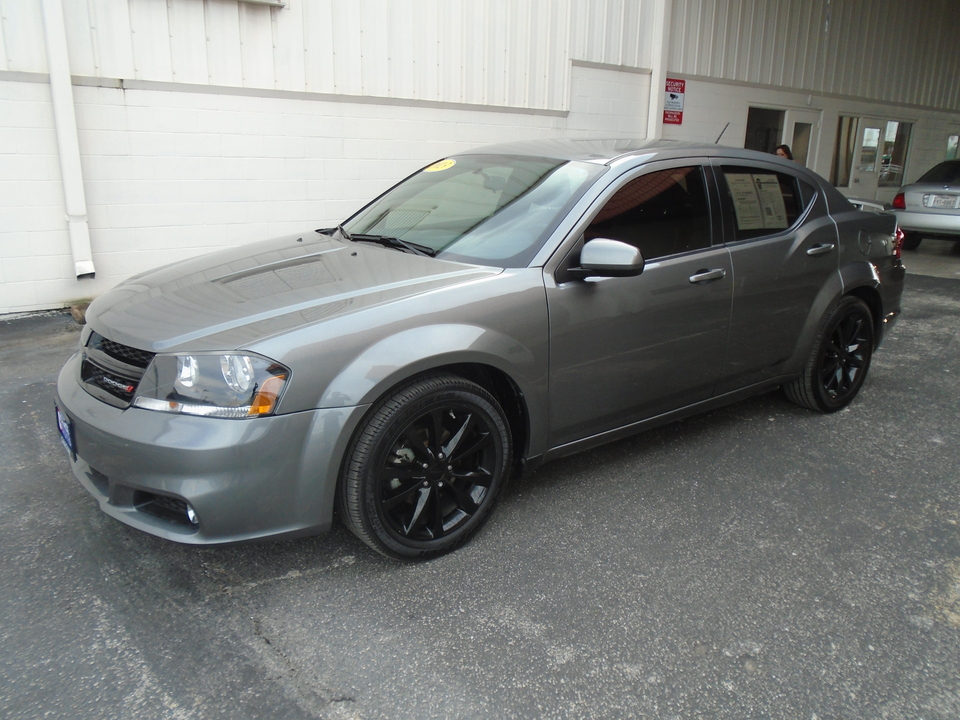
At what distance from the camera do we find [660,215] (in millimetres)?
3469

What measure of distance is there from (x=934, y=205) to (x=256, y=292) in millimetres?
11459

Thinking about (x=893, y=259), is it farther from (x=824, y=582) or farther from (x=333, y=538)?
(x=333, y=538)

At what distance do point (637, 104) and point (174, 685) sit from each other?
9951 mm

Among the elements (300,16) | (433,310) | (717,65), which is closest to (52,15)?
(300,16)

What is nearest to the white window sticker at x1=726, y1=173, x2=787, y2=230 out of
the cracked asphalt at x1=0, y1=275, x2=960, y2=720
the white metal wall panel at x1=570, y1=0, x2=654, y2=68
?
the cracked asphalt at x1=0, y1=275, x2=960, y2=720

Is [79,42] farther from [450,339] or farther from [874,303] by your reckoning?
[874,303]

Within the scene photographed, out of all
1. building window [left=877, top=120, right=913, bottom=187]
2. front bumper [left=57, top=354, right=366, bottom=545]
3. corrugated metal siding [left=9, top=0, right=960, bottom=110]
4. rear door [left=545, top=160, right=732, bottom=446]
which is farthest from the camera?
building window [left=877, top=120, right=913, bottom=187]

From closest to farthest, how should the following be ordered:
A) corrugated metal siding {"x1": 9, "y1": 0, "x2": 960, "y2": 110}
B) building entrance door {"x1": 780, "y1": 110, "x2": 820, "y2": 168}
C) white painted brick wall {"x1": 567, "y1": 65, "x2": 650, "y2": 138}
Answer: corrugated metal siding {"x1": 9, "y1": 0, "x2": 960, "y2": 110}, white painted brick wall {"x1": 567, "y1": 65, "x2": 650, "y2": 138}, building entrance door {"x1": 780, "y1": 110, "x2": 820, "y2": 168}

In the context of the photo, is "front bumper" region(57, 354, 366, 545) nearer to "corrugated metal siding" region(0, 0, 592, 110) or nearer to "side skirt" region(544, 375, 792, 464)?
"side skirt" region(544, 375, 792, 464)

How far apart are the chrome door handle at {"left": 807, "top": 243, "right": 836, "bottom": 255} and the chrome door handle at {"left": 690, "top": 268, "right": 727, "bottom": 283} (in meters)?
0.78

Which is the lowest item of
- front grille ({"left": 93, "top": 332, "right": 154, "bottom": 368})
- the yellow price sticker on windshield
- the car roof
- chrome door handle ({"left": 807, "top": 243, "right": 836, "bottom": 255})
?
front grille ({"left": 93, "top": 332, "right": 154, "bottom": 368})

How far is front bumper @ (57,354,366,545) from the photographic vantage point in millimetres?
2381

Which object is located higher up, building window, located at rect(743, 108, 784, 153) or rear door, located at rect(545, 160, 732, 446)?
building window, located at rect(743, 108, 784, 153)

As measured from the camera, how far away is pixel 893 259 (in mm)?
4660
